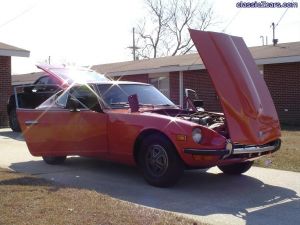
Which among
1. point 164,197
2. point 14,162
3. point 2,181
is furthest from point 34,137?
point 164,197

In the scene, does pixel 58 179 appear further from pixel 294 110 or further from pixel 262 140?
pixel 294 110

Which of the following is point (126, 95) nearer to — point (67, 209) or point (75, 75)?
point (75, 75)

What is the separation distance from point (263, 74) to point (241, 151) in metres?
13.3

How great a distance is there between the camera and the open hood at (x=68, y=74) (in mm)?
10175

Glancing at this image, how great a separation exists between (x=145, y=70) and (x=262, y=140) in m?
17.3

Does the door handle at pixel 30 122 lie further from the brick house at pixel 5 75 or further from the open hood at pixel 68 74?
the brick house at pixel 5 75

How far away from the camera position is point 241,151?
677cm

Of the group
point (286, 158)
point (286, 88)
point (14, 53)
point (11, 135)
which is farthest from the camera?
point (286, 88)

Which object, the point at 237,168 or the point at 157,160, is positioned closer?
the point at 157,160

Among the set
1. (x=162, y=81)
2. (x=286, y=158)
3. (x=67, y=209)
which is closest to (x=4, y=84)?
(x=162, y=81)

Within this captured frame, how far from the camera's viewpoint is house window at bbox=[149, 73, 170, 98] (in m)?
23.8

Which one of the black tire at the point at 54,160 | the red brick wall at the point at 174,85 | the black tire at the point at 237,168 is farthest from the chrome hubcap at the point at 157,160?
the red brick wall at the point at 174,85

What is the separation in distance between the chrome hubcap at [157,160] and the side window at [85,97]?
1.32 metres

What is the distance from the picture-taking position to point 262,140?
6961mm
